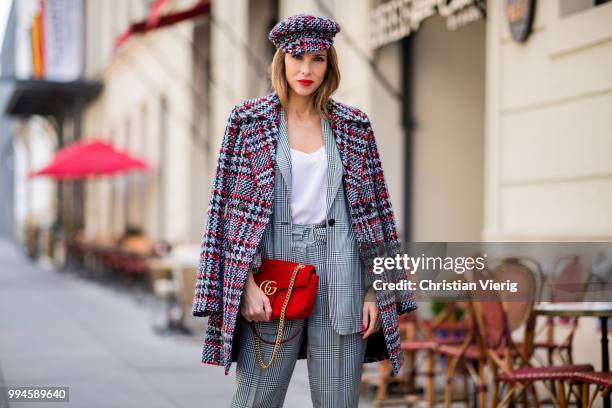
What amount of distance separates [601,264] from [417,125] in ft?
18.2

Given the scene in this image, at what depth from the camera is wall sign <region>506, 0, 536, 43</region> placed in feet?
22.8

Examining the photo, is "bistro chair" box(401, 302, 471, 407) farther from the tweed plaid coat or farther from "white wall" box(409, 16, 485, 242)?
the tweed plaid coat

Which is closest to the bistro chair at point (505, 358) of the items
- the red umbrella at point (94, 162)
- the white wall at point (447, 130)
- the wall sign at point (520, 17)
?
the wall sign at point (520, 17)

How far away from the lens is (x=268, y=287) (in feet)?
9.90

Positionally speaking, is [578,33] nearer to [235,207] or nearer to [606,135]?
[606,135]

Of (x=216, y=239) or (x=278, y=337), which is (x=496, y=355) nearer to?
(x=278, y=337)

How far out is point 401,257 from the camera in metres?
3.29

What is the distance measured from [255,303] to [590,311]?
242 centimetres

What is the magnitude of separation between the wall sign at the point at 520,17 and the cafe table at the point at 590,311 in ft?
8.27

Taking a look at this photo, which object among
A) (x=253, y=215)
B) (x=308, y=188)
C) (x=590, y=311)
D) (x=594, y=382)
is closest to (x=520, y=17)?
(x=590, y=311)

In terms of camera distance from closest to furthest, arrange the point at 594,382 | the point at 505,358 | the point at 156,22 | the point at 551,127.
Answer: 1. the point at 594,382
2. the point at 505,358
3. the point at 551,127
4. the point at 156,22

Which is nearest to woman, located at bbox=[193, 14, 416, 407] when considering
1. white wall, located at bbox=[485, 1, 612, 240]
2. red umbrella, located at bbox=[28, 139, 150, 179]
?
white wall, located at bbox=[485, 1, 612, 240]

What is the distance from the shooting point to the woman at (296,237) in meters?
3.02

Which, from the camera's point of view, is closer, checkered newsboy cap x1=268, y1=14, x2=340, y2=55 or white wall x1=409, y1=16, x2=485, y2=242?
checkered newsboy cap x1=268, y1=14, x2=340, y2=55
